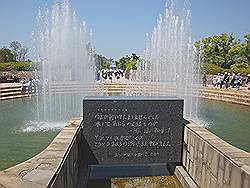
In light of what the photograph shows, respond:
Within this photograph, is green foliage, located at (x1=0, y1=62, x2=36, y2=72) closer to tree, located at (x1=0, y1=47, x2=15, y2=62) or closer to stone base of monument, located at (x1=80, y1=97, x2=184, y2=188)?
tree, located at (x1=0, y1=47, x2=15, y2=62)

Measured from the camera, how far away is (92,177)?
5.96m

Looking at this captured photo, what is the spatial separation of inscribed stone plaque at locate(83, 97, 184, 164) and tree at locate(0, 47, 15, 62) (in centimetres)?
5858

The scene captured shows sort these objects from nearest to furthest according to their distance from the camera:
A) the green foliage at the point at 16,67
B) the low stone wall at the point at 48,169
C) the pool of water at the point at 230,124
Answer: the low stone wall at the point at 48,169 < the pool of water at the point at 230,124 < the green foliage at the point at 16,67

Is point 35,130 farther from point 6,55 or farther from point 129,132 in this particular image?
point 6,55

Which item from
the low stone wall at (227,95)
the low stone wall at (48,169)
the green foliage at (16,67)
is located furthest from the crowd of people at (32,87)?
the low stone wall at (48,169)

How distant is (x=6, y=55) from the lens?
6169 cm

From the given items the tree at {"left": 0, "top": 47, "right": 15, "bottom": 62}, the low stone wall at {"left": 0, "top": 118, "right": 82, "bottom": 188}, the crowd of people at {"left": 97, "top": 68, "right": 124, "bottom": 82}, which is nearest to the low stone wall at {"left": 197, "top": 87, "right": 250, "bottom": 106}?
the crowd of people at {"left": 97, "top": 68, "right": 124, "bottom": 82}

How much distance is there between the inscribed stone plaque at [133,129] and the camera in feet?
18.8

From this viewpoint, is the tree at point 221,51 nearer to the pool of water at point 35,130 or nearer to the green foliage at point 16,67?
the green foliage at point 16,67

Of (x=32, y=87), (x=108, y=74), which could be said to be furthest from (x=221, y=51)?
(x=32, y=87)

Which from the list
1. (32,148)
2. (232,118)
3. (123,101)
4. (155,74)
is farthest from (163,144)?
(155,74)

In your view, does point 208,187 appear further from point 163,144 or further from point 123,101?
point 123,101

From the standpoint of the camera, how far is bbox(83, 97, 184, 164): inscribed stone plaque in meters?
5.73

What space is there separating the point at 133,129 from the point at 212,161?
1.65 m
